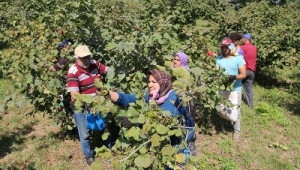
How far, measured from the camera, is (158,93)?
2580 mm

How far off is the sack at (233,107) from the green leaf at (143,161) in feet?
9.83

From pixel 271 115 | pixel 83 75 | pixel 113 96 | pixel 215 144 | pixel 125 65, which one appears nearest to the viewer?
pixel 113 96

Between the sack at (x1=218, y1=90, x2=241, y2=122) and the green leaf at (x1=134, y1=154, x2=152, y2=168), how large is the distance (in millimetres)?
2995

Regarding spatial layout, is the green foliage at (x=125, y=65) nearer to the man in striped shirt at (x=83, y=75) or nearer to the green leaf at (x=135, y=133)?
the green leaf at (x=135, y=133)

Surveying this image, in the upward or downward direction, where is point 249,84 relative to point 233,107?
downward

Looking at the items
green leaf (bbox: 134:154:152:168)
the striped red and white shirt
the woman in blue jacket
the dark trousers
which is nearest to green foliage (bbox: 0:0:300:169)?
green leaf (bbox: 134:154:152:168)

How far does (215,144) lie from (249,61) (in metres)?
2.03

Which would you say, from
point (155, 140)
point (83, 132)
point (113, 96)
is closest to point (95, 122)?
point (83, 132)

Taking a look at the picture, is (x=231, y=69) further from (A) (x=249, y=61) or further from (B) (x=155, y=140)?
(B) (x=155, y=140)

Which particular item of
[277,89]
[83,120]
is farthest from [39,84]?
[277,89]

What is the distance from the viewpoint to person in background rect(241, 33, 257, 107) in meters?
5.77

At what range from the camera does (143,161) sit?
1.65 m

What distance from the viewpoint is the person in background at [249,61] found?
5.77 m

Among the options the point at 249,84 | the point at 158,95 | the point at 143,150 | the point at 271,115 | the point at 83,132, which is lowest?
the point at 271,115
